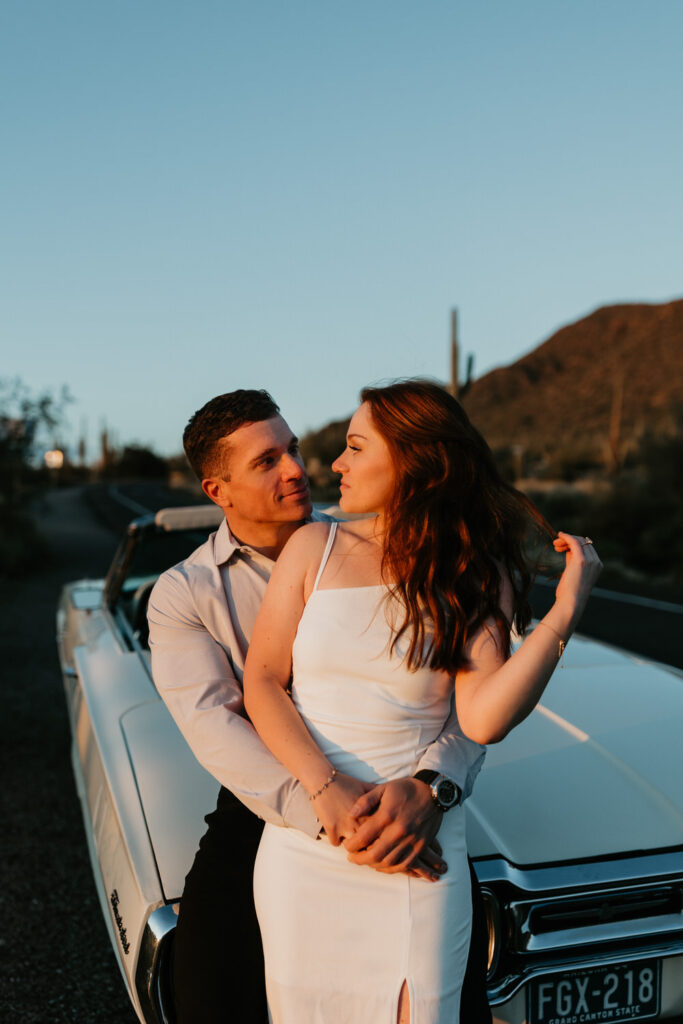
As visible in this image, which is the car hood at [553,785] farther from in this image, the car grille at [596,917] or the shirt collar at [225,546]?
the shirt collar at [225,546]

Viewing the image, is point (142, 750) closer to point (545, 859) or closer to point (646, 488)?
point (545, 859)

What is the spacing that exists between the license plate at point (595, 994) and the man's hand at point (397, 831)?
0.69 meters

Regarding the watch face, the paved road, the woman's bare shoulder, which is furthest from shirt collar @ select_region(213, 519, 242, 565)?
the paved road

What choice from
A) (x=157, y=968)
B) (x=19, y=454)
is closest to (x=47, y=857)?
(x=157, y=968)

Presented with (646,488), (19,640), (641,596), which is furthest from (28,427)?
(646,488)

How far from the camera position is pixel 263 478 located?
2088 millimetres

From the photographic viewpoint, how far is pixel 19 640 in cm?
854

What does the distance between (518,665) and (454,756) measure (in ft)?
0.74

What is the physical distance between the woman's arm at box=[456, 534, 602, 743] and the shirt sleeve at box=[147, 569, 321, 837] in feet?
1.14

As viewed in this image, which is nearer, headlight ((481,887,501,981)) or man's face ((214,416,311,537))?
headlight ((481,887,501,981))

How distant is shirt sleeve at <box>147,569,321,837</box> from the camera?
1.60 metres

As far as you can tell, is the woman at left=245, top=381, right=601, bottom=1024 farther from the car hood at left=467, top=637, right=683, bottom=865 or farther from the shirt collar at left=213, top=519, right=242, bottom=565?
the car hood at left=467, top=637, right=683, bottom=865

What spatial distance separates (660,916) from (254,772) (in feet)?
3.62

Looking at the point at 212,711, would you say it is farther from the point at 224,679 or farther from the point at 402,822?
the point at 402,822
